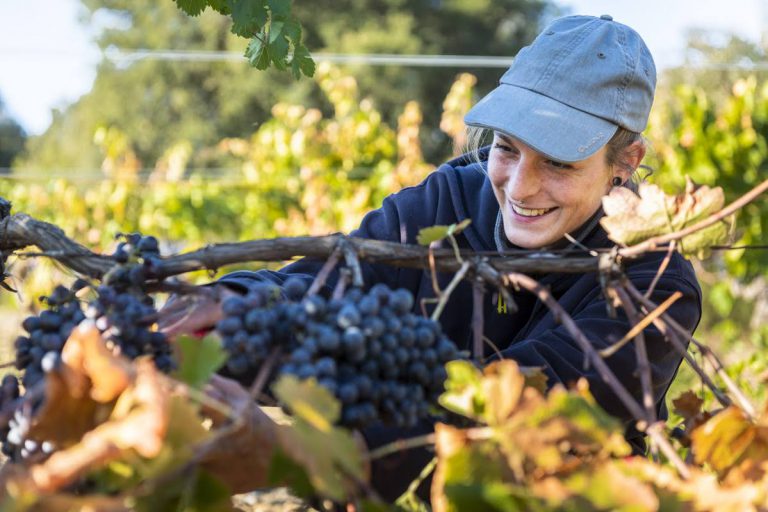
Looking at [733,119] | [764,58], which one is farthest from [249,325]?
[764,58]

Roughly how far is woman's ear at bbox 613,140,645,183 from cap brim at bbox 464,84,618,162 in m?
0.20

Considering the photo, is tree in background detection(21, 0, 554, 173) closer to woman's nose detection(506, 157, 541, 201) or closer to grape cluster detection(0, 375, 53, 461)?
woman's nose detection(506, 157, 541, 201)

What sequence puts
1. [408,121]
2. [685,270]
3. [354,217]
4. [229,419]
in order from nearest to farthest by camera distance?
[229,419] < [685,270] < [354,217] < [408,121]

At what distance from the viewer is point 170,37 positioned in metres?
29.7

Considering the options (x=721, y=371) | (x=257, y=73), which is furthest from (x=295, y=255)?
(x=257, y=73)

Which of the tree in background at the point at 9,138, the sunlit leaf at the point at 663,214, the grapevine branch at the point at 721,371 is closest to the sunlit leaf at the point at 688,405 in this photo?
the grapevine branch at the point at 721,371

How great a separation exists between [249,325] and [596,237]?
114cm

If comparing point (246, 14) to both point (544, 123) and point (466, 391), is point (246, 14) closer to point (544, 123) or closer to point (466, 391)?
point (544, 123)

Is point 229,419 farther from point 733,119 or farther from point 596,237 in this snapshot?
point 733,119

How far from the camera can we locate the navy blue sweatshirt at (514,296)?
1444 millimetres

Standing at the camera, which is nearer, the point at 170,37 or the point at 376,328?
the point at 376,328

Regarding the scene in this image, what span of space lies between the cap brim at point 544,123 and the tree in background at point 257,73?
23.6 metres

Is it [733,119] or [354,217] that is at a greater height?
[733,119]

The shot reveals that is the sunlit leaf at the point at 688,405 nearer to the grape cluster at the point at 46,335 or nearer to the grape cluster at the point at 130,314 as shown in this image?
the grape cluster at the point at 130,314
